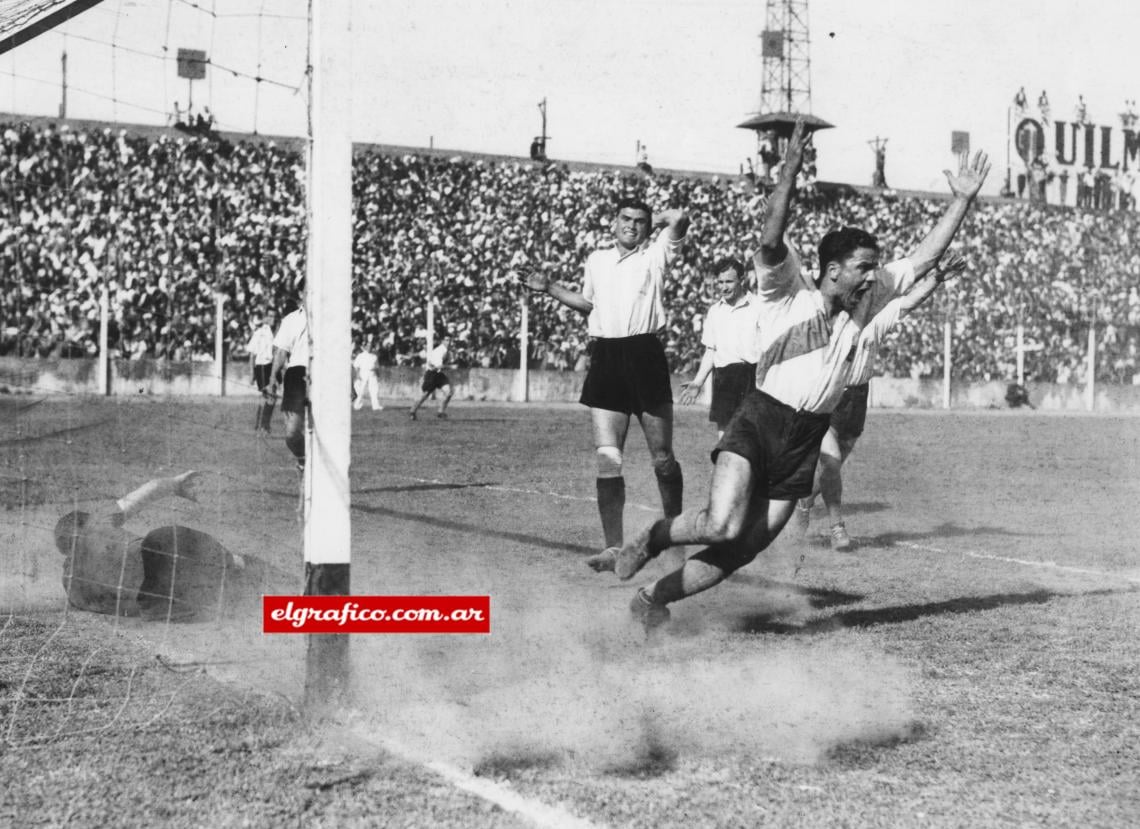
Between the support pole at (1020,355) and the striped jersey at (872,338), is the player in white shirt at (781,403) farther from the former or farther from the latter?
the support pole at (1020,355)

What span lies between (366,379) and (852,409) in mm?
18291

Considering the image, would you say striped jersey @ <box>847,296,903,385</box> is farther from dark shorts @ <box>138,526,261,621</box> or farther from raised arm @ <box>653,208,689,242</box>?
dark shorts @ <box>138,526,261,621</box>

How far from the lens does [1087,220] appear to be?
4019cm

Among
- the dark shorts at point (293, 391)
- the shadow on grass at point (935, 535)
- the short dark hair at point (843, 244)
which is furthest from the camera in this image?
the dark shorts at point (293, 391)

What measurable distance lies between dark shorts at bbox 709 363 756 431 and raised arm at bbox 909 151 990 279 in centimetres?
312

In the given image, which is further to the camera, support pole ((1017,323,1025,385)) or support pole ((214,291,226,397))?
support pole ((1017,323,1025,385))

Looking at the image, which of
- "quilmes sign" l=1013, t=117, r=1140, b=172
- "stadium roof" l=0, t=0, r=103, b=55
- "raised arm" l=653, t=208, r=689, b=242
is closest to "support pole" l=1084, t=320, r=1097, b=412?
"quilmes sign" l=1013, t=117, r=1140, b=172

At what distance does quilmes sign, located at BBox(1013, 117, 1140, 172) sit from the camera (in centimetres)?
3812

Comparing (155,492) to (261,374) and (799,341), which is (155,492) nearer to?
(799,341)

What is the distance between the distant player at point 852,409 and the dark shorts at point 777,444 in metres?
1.74

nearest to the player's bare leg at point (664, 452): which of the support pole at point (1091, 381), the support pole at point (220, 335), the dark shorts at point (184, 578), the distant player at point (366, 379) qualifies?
the dark shorts at point (184, 578)

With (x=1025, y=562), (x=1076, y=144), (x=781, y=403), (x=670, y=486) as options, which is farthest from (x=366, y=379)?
(x=781, y=403)

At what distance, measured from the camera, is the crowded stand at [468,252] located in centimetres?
2025

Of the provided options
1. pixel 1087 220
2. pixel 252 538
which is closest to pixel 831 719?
pixel 252 538
